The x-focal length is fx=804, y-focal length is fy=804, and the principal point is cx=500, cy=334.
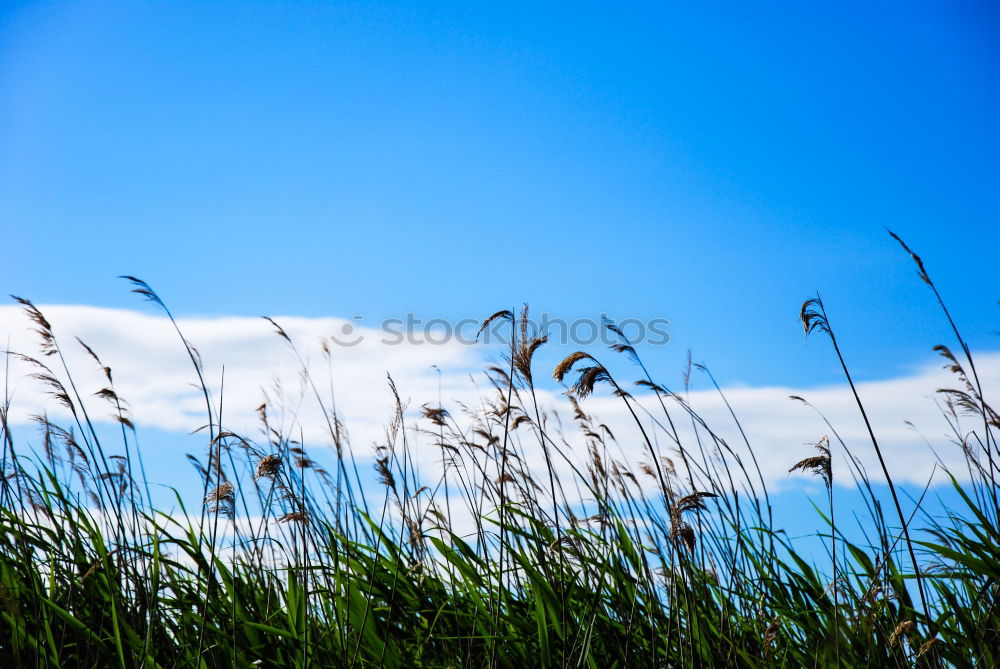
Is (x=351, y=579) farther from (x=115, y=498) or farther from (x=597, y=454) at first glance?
(x=597, y=454)

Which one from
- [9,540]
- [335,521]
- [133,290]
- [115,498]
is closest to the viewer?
[133,290]

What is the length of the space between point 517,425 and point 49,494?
2129 millimetres

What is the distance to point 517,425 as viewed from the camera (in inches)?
156

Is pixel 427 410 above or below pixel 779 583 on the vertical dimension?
above

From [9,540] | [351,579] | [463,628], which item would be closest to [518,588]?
[463,628]

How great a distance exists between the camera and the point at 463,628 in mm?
3256

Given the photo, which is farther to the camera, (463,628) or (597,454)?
(597,454)

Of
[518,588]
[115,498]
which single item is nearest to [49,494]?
[115,498]

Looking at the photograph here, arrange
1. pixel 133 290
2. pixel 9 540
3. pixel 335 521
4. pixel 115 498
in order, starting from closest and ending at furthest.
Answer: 1. pixel 133 290
2. pixel 115 498
3. pixel 9 540
4. pixel 335 521

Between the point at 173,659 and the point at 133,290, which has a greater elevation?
the point at 133,290

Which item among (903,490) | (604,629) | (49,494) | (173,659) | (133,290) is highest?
(133,290)

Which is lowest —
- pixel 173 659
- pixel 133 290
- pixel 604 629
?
pixel 173 659

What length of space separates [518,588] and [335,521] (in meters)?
0.92

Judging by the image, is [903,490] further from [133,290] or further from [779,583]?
[133,290]
